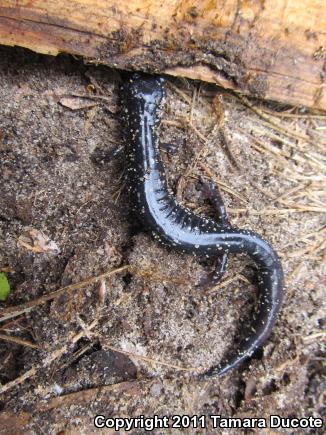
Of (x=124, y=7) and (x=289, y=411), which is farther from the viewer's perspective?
(x=289, y=411)

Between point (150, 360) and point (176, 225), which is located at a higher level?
point (176, 225)

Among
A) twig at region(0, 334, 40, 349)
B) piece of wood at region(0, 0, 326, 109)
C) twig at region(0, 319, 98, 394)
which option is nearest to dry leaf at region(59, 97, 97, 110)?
piece of wood at region(0, 0, 326, 109)

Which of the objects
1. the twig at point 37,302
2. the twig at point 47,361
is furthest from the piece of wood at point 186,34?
the twig at point 47,361

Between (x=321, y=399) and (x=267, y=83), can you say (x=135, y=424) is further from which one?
(x=267, y=83)

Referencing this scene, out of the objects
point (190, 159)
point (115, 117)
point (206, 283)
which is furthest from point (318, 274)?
point (115, 117)

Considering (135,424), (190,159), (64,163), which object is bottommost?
(135,424)

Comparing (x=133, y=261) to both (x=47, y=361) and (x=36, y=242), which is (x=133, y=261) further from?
(x=47, y=361)

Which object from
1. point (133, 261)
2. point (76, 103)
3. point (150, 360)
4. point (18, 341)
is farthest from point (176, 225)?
point (18, 341)
